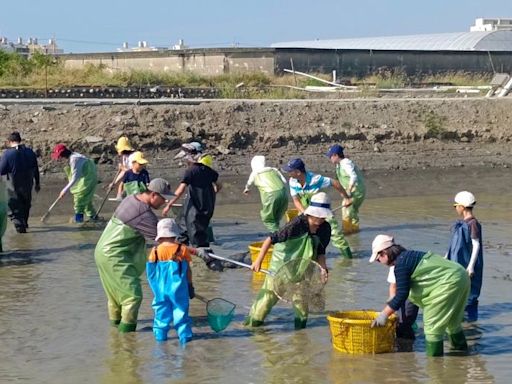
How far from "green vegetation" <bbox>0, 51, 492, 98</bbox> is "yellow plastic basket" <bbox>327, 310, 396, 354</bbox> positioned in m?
25.7

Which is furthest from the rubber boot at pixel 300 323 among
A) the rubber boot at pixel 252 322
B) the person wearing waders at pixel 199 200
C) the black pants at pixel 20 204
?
the black pants at pixel 20 204

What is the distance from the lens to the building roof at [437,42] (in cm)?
5653

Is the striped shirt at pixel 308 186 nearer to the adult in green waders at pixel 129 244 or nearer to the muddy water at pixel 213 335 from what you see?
the muddy water at pixel 213 335

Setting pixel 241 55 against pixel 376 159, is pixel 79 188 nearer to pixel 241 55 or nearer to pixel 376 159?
pixel 376 159

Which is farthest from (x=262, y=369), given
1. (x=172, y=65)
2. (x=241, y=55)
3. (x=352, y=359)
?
(x=172, y=65)

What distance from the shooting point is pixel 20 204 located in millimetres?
17250

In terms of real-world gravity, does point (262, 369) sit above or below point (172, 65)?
below

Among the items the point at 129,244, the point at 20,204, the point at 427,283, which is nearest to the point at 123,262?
the point at 129,244

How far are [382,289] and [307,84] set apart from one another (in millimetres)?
28147

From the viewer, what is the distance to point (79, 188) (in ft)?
58.2

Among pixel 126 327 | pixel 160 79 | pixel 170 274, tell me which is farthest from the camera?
pixel 160 79

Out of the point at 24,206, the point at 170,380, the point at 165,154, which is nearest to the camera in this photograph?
the point at 170,380

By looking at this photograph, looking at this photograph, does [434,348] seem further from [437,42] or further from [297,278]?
[437,42]

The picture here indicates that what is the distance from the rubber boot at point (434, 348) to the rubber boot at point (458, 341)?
146mm
